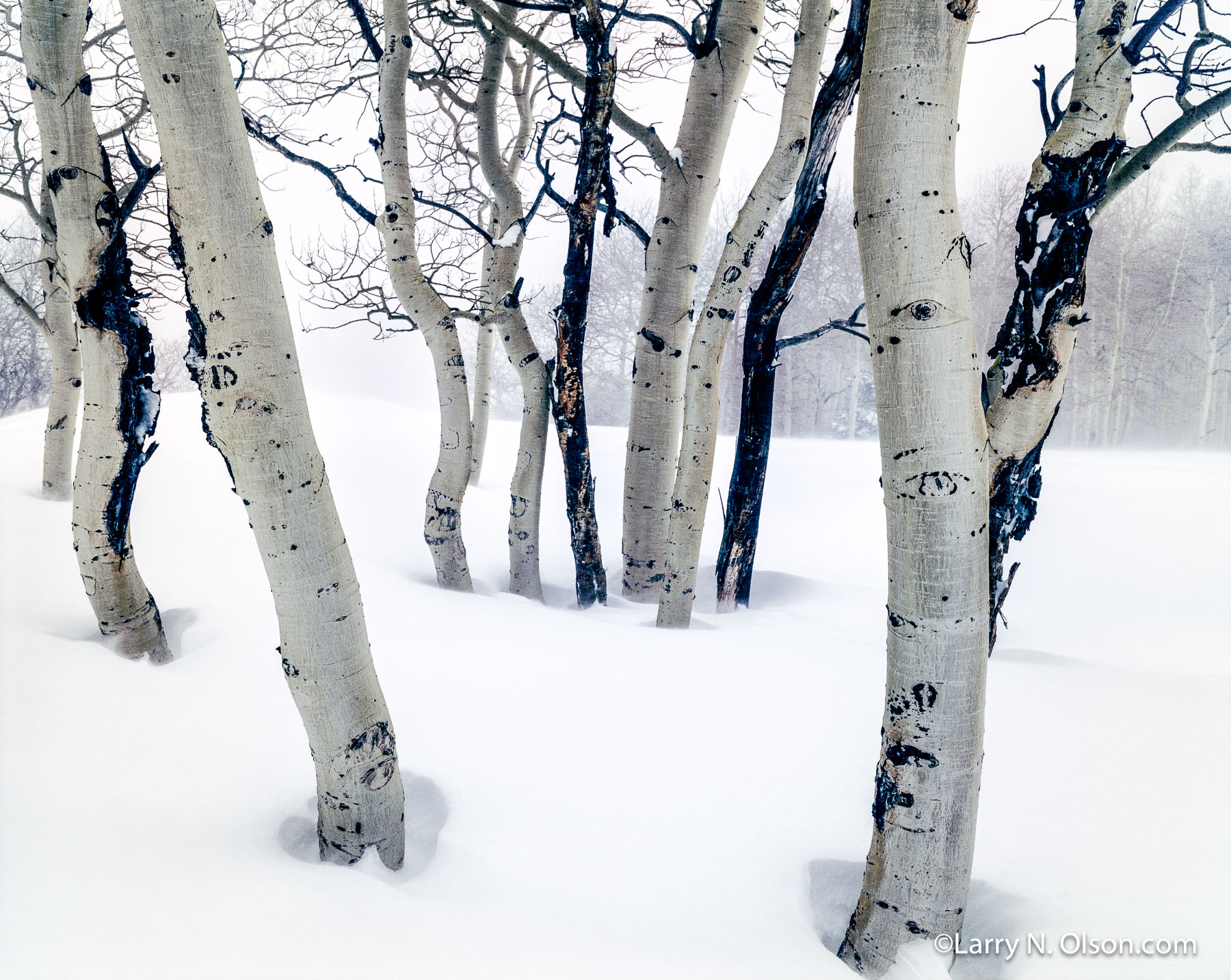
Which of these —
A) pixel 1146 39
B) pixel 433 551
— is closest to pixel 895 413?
pixel 1146 39

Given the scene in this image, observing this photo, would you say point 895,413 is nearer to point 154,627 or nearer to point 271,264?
point 271,264

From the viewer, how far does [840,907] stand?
173 centimetres

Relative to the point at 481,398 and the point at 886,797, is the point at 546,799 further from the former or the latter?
the point at 481,398

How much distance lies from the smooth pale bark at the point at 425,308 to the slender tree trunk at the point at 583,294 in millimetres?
628

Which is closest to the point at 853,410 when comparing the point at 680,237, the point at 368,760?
the point at 680,237

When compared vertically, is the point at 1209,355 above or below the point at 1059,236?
above

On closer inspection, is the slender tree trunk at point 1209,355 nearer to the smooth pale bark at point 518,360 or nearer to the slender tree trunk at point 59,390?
the smooth pale bark at point 518,360

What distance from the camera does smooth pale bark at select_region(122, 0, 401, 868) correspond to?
1390 millimetres

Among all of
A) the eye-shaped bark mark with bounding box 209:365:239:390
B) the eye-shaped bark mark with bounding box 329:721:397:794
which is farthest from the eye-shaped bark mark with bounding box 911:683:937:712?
the eye-shaped bark mark with bounding box 209:365:239:390

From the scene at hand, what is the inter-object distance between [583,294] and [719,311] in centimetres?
81

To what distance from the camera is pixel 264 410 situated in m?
1.49

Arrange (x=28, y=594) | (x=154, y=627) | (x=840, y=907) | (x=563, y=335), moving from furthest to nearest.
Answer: (x=563, y=335) < (x=28, y=594) < (x=154, y=627) < (x=840, y=907)

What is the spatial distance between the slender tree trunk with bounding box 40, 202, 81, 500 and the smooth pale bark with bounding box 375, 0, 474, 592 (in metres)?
3.46

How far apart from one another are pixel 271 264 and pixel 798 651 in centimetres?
247
